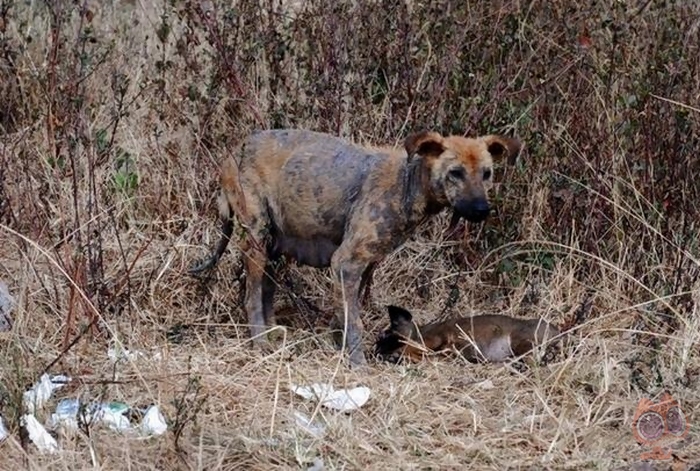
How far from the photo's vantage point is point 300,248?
25.5 ft

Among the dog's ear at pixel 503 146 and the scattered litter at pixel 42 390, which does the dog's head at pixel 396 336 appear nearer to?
the dog's ear at pixel 503 146

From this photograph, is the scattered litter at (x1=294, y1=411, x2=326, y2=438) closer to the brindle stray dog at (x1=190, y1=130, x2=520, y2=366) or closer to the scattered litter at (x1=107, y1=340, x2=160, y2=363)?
the scattered litter at (x1=107, y1=340, x2=160, y2=363)

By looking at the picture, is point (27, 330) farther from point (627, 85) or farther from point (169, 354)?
point (627, 85)

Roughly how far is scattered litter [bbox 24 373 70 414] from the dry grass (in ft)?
0.20

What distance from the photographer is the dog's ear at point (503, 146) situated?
7.25 m

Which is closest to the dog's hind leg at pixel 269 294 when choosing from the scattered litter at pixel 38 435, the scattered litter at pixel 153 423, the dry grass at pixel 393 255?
the dry grass at pixel 393 255

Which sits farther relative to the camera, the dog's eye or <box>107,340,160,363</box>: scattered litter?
the dog's eye

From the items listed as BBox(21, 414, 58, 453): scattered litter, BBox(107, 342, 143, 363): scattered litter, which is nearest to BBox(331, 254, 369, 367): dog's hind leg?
BBox(107, 342, 143, 363): scattered litter

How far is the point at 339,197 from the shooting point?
753cm

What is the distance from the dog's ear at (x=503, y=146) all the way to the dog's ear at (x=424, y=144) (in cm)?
30

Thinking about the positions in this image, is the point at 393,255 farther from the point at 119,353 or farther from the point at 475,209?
the point at 119,353

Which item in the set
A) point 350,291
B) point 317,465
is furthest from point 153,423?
point 350,291

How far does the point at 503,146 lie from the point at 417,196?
0.53m

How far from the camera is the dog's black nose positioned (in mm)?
6809
